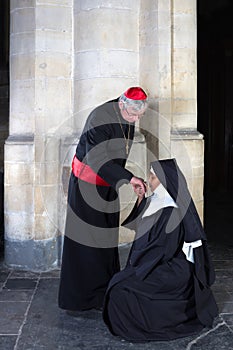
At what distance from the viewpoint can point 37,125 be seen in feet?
14.4

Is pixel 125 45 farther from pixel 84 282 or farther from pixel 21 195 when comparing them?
pixel 84 282

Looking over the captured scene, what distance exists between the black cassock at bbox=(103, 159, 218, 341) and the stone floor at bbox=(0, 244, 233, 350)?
0.30ft

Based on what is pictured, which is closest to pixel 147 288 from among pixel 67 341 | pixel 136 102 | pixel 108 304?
pixel 108 304

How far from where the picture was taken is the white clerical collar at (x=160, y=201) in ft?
9.82

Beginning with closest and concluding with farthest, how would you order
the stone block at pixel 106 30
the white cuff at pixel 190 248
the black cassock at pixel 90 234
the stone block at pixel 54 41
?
the white cuff at pixel 190 248, the black cassock at pixel 90 234, the stone block at pixel 106 30, the stone block at pixel 54 41

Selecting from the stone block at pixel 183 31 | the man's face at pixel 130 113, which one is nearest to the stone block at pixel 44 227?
the man's face at pixel 130 113

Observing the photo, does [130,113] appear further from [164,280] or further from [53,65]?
[53,65]

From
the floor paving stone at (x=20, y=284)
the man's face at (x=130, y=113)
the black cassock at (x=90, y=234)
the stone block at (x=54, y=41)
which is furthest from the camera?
the stone block at (x=54, y=41)

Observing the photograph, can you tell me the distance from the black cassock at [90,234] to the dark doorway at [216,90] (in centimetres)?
586

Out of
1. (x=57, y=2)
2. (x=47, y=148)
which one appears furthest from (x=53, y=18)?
(x=47, y=148)

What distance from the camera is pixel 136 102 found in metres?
3.12

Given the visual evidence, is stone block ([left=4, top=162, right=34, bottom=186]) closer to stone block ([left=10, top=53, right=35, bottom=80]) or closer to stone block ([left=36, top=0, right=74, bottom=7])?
stone block ([left=10, top=53, right=35, bottom=80])

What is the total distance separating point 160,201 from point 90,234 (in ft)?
1.98

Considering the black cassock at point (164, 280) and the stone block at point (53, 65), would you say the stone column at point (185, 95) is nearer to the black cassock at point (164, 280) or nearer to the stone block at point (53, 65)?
the stone block at point (53, 65)
